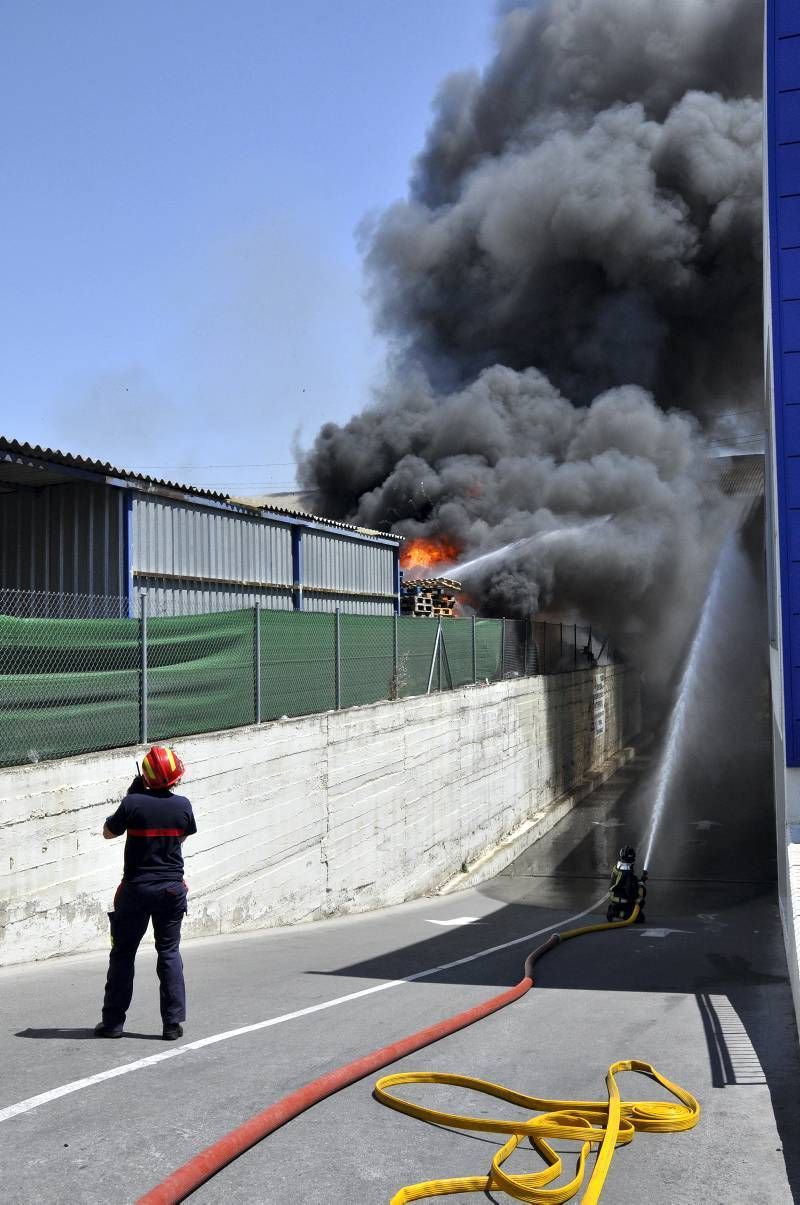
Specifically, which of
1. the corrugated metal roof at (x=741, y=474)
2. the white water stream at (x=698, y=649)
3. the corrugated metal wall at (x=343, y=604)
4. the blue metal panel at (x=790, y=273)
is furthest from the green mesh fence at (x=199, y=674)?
the corrugated metal roof at (x=741, y=474)

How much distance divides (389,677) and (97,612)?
4.17 meters

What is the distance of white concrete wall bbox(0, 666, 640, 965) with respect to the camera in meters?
7.39

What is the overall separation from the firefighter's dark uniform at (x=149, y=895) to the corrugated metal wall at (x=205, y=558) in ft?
26.4

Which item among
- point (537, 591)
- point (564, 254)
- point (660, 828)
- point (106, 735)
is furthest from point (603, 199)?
point (106, 735)

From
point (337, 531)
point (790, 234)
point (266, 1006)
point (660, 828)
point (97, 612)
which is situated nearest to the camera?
point (266, 1006)

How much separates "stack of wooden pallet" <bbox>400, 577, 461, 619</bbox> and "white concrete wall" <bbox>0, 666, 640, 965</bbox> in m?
2.92

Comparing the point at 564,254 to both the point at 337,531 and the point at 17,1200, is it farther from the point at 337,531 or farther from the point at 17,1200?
the point at 17,1200

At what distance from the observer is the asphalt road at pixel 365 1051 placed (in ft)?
12.1

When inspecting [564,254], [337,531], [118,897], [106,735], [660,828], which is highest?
[564,254]

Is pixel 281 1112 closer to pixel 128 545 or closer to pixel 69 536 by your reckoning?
pixel 128 545

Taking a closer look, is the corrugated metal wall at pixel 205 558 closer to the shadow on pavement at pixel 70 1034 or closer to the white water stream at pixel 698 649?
the shadow on pavement at pixel 70 1034

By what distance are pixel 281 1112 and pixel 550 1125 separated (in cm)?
Result: 97

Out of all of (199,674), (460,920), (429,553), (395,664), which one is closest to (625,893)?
(460,920)

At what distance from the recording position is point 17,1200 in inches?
132
